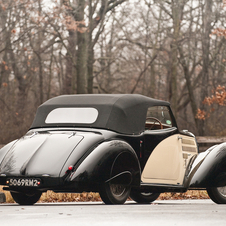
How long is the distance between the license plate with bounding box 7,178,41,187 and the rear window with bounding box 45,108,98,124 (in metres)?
1.38

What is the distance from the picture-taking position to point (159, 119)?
30.4 feet

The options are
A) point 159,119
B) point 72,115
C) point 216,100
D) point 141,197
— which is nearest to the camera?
point 72,115

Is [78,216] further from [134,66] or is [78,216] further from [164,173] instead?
[134,66]

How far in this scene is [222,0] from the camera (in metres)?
22.5

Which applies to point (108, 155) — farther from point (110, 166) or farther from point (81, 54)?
point (81, 54)

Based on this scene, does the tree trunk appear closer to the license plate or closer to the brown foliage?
the brown foliage

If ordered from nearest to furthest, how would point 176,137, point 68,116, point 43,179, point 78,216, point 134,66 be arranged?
1. point 78,216
2. point 43,179
3. point 68,116
4. point 176,137
5. point 134,66

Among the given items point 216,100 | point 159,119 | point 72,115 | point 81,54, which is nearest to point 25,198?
point 72,115

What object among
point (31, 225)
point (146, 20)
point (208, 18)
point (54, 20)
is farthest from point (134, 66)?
point (31, 225)

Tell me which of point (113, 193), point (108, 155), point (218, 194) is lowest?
point (218, 194)

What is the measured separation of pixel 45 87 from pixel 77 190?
93.0 ft

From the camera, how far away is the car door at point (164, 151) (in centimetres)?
846

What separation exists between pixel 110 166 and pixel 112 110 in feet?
3.84

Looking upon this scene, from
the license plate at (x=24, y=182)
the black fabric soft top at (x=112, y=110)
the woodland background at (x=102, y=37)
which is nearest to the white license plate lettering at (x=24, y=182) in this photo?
the license plate at (x=24, y=182)
